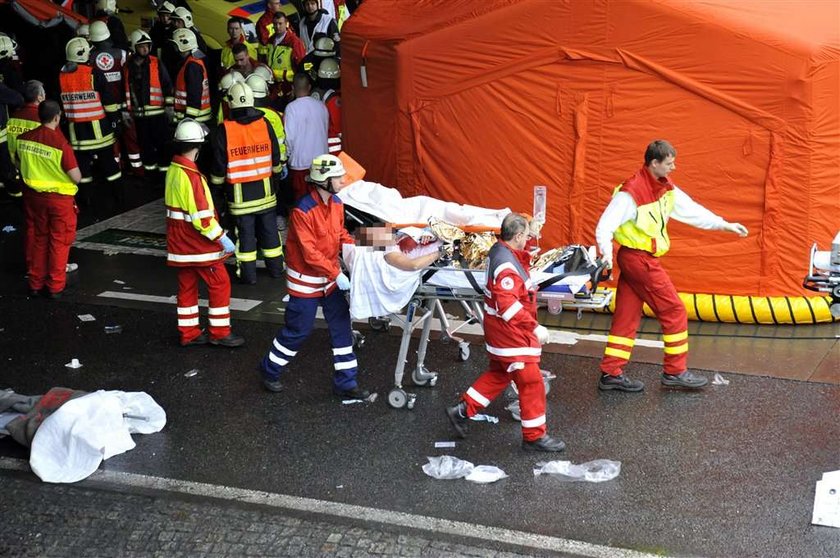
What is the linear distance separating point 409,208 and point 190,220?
1767 mm

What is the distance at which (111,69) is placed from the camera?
45.4 feet

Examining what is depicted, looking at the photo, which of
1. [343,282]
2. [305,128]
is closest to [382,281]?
[343,282]

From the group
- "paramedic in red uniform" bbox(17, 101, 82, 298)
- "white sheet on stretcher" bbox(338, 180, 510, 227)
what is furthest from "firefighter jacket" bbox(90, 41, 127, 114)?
"white sheet on stretcher" bbox(338, 180, 510, 227)

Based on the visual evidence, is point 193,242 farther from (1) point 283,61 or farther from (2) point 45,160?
(1) point 283,61

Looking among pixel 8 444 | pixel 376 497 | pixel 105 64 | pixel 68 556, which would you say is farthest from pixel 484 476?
pixel 105 64

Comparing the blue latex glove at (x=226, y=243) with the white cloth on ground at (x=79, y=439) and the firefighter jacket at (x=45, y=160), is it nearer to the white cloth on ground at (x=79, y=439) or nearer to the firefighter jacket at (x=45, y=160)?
the white cloth on ground at (x=79, y=439)

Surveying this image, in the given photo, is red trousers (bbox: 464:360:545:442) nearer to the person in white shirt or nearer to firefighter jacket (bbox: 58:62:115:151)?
the person in white shirt

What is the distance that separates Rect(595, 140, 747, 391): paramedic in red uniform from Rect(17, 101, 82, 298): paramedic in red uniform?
16.3ft

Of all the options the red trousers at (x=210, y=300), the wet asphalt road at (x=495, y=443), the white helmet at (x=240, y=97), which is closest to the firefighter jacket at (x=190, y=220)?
the red trousers at (x=210, y=300)

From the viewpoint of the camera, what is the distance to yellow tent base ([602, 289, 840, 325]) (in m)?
9.58

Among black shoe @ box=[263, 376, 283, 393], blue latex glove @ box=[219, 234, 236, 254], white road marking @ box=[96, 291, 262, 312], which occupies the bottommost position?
white road marking @ box=[96, 291, 262, 312]

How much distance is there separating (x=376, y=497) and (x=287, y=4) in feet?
40.5

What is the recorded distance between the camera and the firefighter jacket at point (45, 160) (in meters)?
10.1

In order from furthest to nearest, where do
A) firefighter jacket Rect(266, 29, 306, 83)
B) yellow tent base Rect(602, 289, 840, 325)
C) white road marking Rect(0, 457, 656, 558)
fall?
firefighter jacket Rect(266, 29, 306, 83) < yellow tent base Rect(602, 289, 840, 325) < white road marking Rect(0, 457, 656, 558)
